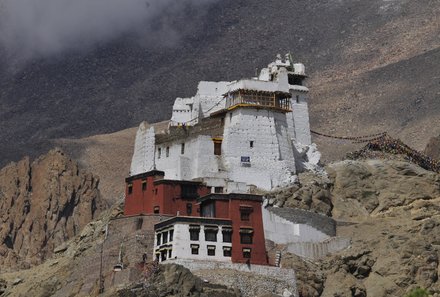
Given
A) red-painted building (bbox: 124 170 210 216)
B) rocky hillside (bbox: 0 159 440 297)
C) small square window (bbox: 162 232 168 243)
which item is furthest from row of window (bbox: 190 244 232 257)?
red-painted building (bbox: 124 170 210 216)

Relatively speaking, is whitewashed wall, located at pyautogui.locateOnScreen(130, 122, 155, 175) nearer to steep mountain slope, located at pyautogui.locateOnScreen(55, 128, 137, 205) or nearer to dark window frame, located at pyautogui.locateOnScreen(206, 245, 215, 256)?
dark window frame, located at pyautogui.locateOnScreen(206, 245, 215, 256)

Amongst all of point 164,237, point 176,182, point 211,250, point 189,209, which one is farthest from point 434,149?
point 164,237

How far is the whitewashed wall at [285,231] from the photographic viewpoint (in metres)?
89.3

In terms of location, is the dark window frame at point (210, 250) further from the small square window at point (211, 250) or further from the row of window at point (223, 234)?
the row of window at point (223, 234)

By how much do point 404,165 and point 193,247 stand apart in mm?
21519

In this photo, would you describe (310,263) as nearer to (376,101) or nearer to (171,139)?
(171,139)

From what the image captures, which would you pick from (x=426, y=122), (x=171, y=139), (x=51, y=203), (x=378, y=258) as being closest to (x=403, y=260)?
(x=378, y=258)

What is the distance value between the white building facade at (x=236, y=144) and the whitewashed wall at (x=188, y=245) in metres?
7.93

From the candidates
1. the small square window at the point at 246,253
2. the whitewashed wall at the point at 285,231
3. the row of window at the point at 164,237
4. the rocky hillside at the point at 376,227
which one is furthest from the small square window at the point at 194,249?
the rocky hillside at the point at 376,227

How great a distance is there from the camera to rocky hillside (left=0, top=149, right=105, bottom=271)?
412ft

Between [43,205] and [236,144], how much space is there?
3612cm

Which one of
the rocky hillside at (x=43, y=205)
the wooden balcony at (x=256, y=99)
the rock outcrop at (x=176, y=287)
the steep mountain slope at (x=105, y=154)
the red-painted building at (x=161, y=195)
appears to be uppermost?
the steep mountain slope at (x=105, y=154)

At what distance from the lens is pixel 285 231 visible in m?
90.1

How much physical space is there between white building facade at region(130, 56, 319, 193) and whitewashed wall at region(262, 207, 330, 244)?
4.76 m
